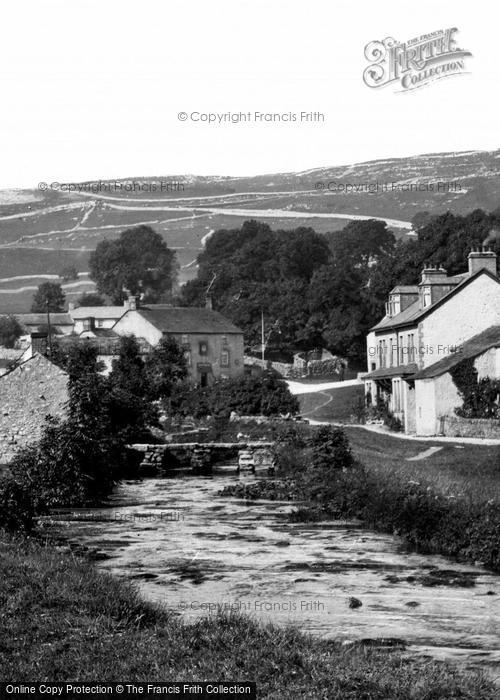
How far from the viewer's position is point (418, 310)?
61.4 m

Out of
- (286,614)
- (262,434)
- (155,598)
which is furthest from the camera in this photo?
(262,434)

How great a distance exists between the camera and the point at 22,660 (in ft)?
41.4

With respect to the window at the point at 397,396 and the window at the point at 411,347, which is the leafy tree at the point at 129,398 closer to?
the window at the point at 397,396

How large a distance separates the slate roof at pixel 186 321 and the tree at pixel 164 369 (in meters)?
11.2

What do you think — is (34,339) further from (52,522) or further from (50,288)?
(50,288)

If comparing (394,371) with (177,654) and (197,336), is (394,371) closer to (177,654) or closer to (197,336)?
(197,336)

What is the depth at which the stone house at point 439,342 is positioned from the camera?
5109cm

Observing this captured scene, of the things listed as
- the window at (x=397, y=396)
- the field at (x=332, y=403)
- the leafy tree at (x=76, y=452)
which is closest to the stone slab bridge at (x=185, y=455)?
the window at (x=397, y=396)

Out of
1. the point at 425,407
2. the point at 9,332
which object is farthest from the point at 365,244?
the point at 425,407

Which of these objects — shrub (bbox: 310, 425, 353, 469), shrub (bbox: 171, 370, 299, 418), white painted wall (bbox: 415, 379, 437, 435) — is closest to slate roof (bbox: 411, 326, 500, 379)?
white painted wall (bbox: 415, 379, 437, 435)

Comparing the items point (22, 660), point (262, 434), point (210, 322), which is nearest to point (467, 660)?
point (22, 660)

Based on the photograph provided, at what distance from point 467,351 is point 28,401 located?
2617 cm

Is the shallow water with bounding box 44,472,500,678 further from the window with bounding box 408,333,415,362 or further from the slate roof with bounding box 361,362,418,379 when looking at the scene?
the window with bounding box 408,333,415,362

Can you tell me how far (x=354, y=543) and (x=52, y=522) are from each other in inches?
343
